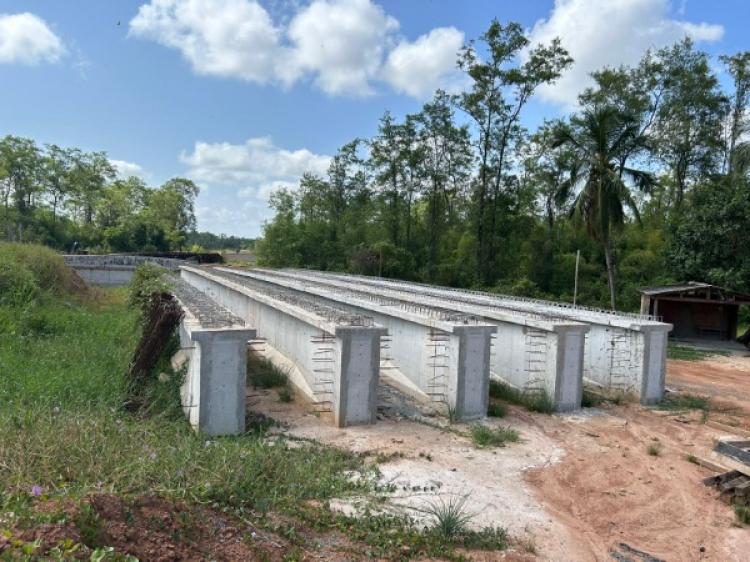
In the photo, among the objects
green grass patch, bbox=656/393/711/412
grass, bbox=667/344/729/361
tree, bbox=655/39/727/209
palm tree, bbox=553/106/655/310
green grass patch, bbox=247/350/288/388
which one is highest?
tree, bbox=655/39/727/209

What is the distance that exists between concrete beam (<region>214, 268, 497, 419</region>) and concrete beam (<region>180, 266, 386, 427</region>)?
1.59 m

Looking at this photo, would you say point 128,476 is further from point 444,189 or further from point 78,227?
point 78,227

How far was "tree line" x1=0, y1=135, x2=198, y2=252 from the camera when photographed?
163 feet

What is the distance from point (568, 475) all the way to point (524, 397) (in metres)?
3.70

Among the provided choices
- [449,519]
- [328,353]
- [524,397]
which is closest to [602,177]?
[524,397]

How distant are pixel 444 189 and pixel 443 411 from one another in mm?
26164

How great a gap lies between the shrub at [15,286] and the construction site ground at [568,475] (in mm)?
8561

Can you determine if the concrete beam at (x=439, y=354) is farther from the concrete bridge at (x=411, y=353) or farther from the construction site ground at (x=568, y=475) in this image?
the construction site ground at (x=568, y=475)

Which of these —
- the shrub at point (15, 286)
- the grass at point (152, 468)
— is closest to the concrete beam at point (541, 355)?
the grass at point (152, 468)

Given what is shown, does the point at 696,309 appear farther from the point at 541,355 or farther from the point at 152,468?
the point at 152,468

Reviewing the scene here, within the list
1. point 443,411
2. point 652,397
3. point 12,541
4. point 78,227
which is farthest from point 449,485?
point 78,227

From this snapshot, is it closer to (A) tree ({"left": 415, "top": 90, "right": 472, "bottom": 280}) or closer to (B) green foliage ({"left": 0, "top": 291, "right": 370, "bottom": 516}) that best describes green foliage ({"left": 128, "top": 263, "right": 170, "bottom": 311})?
(B) green foliage ({"left": 0, "top": 291, "right": 370, "bottom": 516})

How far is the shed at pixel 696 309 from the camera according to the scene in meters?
20.7

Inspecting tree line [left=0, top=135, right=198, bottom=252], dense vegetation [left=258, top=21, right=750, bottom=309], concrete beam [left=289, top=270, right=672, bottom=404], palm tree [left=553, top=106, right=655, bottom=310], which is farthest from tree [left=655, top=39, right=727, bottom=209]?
tree line [left=0, top=135, right=198, bottom=252]
